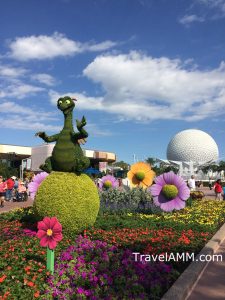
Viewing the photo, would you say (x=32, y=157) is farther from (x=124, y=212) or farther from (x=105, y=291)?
Result: (x=105, y=291)

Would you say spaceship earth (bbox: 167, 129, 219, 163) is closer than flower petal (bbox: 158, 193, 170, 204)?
No

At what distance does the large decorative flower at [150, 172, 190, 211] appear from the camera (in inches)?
436

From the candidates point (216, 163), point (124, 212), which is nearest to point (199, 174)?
point (216, 163)

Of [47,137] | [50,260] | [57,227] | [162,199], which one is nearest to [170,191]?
[162,199]

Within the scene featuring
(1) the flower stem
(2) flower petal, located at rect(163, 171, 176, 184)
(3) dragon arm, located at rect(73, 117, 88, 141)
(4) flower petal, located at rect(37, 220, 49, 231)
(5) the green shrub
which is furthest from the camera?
(5) the green shrub

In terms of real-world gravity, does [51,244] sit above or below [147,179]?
below

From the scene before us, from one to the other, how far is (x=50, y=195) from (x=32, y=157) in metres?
56.4

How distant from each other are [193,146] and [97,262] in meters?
85.2

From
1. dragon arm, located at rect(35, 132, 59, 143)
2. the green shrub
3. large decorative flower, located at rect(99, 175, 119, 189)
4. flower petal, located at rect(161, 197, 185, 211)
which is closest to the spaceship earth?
large decorative flower, located at rect(99, 175, 119, 189)

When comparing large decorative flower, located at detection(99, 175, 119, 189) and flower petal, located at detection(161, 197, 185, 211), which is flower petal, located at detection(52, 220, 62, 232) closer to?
flower petal, located at detection(161, 197, 185, 211)

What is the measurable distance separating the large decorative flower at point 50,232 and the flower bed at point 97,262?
0.43 metres

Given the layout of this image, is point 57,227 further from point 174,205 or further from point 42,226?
point 174,205

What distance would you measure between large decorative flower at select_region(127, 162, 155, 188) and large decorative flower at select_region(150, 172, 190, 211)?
7.75ft

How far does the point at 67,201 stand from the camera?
7.67 metres
